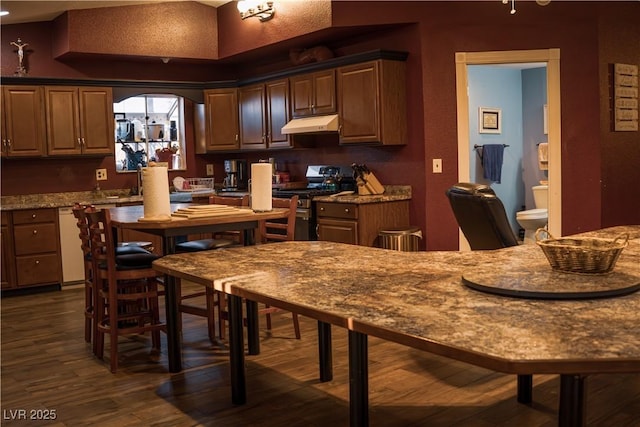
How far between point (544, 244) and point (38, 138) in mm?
5549

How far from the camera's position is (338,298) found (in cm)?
198

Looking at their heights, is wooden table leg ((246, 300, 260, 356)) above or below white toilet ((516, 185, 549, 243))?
below

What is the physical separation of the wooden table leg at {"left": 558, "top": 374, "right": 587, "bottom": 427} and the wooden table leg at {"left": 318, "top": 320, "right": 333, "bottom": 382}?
1646 millimetres

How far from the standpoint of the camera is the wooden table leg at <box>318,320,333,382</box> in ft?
10.7

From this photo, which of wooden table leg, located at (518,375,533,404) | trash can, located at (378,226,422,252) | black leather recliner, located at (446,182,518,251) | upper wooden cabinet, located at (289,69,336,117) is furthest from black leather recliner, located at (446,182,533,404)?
upper wooden cabinet, located at (289,69,336,117)

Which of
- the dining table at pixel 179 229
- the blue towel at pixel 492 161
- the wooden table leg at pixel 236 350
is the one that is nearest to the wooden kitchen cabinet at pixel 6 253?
the dining table at pixel 179 229

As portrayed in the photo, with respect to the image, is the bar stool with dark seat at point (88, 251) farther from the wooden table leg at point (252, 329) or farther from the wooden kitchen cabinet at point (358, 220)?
the wooden kitchen cabinet at point (358, 220)

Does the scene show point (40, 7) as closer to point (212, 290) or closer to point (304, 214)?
point (304, 214)

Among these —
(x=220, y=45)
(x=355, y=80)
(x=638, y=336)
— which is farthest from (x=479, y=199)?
(x=220, y=45)

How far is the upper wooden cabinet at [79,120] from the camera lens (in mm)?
6391

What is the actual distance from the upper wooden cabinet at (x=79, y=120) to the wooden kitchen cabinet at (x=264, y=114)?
1.45 m

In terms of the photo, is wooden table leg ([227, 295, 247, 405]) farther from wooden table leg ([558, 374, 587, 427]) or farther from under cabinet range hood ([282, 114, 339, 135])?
under cabinet range hood ([282, 114, 339, 135])

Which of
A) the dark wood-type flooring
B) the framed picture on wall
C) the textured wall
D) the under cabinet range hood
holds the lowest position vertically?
the dark wood-type flooring

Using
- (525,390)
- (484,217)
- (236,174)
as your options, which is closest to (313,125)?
(236,174)
